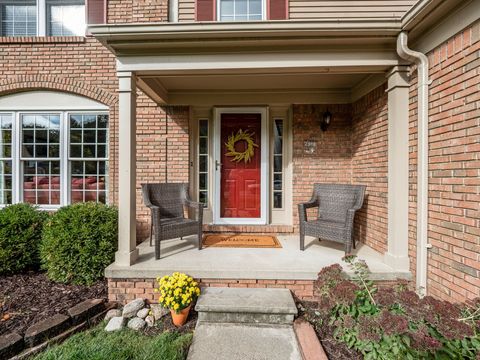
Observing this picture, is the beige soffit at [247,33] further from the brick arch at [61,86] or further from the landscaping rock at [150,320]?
the landscaping rock at [150,320]

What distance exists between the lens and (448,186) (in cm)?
240

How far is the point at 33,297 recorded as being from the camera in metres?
2.96

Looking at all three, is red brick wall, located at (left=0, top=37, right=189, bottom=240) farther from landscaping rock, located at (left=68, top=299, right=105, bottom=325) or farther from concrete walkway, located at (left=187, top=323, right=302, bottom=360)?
concrete walkway, located at (left=187, top=323, right=302, bottom=360)

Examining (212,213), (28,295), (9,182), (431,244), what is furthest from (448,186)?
(9,182)

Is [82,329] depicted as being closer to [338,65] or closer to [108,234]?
[108,234]

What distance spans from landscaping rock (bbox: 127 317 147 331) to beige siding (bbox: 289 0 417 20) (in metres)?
4.64

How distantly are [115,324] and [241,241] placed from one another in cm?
189

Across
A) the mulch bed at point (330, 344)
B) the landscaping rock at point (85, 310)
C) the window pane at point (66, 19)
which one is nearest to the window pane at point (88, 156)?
the window pane at point (66, 19)

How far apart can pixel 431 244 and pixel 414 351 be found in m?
1.29

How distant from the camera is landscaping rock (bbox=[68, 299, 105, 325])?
255 cm

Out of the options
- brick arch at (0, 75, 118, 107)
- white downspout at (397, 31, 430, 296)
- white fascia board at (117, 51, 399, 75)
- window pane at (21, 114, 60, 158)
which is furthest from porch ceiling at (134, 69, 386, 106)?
window pane at (21, 114, 60, 158)

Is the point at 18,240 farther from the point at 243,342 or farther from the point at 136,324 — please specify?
the point at 243,342

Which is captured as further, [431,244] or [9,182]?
[9,182]

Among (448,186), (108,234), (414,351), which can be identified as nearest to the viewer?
(414,351)
